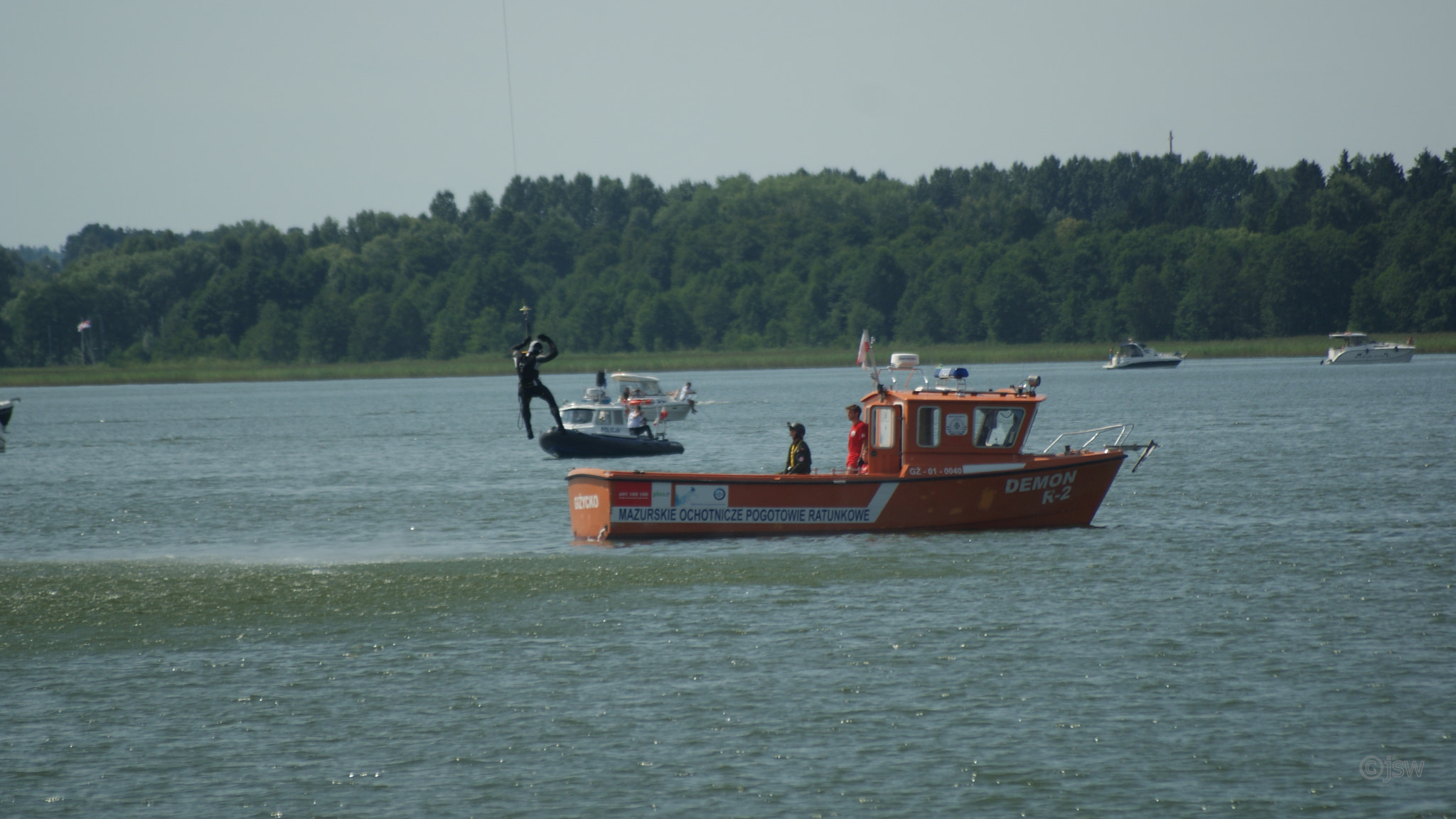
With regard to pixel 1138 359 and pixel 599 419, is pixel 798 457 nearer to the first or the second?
pixel 599 419

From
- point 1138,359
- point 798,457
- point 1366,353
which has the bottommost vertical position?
point 1138,359

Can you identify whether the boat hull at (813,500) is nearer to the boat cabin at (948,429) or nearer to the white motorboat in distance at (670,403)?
the boat cabin at (948,429)

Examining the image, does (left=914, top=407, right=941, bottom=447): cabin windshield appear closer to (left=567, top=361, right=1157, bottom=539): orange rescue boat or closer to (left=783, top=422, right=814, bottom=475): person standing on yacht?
(left=567, top=361, right=1157, bottom=539): orange rescue boat

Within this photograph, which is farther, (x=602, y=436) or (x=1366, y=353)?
(x=1366, y=353)

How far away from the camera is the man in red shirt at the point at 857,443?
84.2 feet

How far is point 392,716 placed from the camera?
15148 millimetres

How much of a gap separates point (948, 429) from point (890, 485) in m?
A: 1.43

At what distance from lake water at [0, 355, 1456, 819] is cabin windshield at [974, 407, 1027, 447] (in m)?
1.81

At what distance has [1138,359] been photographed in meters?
128

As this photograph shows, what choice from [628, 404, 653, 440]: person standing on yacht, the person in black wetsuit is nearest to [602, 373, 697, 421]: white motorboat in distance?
[628, 404, 653, 440]: person standing on yacht

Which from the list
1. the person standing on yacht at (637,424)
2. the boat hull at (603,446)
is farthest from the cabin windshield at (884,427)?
→ the person standing on yacht at (637,424)

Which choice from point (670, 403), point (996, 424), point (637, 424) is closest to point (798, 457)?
point (996, 424)

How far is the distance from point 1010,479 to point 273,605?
12282 millimetres

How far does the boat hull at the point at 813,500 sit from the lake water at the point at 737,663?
43 centimetres
